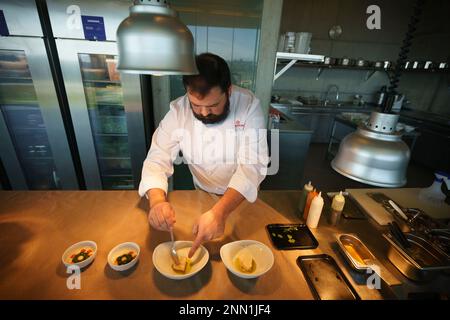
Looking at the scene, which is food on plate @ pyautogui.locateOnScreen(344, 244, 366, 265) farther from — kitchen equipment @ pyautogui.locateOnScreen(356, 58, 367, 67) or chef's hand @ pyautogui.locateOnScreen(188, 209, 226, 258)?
kitchen equipment @ pyautogui.locateOnScreen(356, 58, 367, 67)

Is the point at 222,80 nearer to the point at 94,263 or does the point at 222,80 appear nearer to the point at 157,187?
the point at 157,187

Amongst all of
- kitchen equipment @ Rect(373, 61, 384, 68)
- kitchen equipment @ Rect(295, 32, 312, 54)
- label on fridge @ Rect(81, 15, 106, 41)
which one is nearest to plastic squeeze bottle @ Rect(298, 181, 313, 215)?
kitchen equipment @ Rect(295, 32, 312, 54)

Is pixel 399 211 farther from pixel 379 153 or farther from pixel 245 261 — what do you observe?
pixel 245 261

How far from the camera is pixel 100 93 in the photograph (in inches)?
102

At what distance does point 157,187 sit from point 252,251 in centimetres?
65

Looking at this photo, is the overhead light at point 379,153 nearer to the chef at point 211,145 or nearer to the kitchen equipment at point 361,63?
the chef at point 211,145

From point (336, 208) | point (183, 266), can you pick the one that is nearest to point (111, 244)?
point (183, 266)

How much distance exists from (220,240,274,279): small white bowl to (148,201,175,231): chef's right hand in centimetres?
29

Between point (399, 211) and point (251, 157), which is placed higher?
point (251, 157)

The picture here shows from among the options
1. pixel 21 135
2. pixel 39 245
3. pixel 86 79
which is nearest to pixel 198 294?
pixel 39 245

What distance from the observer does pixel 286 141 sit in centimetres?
271

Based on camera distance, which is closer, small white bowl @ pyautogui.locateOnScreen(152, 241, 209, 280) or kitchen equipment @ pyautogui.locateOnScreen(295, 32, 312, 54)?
small white bowl @ pyautogui.locateOnScreen(152, 241, 209, 280)

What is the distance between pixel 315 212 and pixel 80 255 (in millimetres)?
1123

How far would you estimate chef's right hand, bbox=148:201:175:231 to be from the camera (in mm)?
1101
